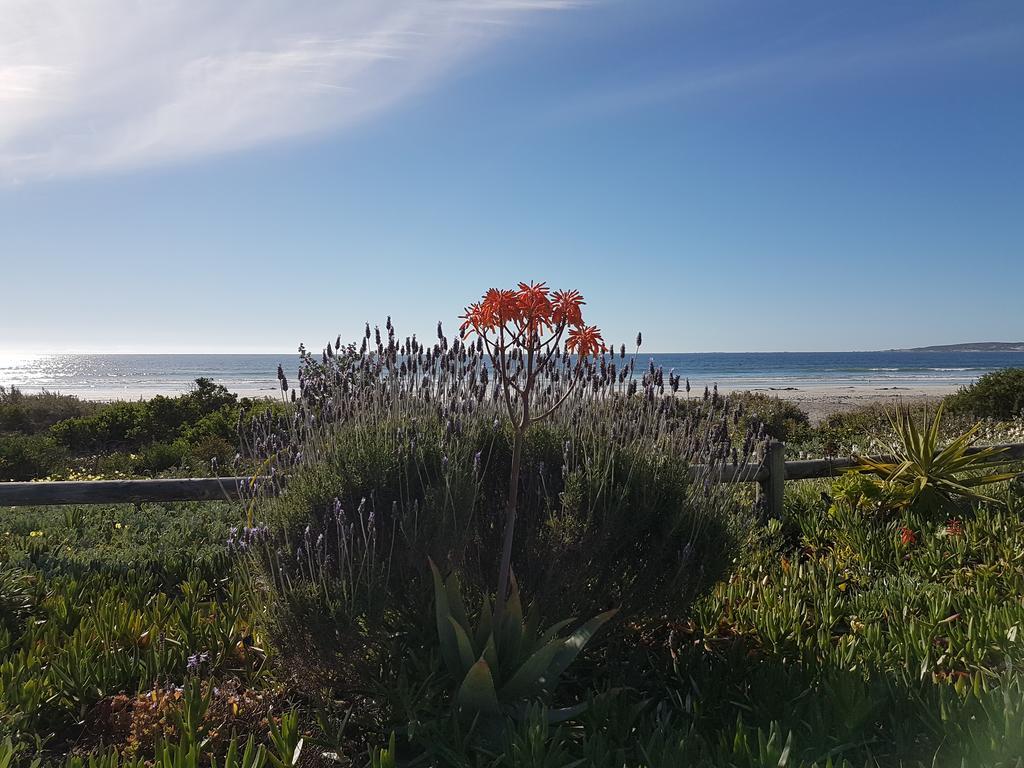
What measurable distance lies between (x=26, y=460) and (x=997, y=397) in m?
18.2

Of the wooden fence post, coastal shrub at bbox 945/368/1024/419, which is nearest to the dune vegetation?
the wooden fence post

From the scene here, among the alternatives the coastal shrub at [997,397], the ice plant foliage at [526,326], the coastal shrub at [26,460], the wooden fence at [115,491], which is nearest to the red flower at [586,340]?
the ice plant foliage at [526,326]

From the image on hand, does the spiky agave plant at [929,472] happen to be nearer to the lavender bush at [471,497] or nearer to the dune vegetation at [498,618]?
the dune vegetation at [498,618]

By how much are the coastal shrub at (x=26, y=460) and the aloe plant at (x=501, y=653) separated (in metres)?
9.77

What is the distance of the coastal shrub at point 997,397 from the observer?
50.9 feet

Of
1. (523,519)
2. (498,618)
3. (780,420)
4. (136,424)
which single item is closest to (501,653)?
(498,618)

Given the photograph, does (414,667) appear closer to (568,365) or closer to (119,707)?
(119,707)

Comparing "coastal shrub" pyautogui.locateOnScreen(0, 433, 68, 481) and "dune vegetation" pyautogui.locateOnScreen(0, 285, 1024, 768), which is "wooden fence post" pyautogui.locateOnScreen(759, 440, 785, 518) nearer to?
"dune vegetation" pyautogui.locateOnScreen(0, 285, 1024, 768)

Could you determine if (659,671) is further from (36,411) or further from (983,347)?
(983,347)

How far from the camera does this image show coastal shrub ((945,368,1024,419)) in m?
15.5

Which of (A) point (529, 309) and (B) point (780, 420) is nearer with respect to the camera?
(A) point (529, 309)

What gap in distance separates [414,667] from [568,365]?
61.8 inches

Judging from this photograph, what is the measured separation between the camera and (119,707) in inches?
126

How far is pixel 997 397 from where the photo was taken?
620 inches
